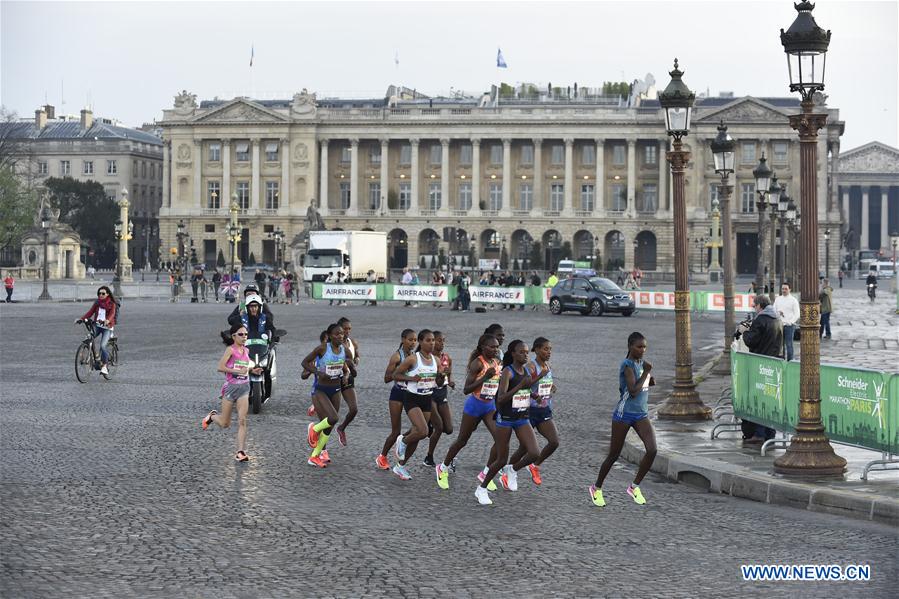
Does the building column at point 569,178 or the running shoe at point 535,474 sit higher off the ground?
the building column at point 569,178

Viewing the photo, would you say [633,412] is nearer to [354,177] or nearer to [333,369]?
[333,369]

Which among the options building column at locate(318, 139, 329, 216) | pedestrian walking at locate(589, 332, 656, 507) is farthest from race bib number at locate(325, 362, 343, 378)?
building column at locate(318, 139, 329, 216)

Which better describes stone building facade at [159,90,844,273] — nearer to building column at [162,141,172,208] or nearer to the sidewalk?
building column at [162,141,172,208]

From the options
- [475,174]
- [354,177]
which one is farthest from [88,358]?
[354,177]

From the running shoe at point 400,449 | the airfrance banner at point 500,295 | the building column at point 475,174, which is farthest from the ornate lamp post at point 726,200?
the building column at point 475,174

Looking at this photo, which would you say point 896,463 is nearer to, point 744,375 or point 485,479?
point 744,375

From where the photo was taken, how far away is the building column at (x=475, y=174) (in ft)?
450

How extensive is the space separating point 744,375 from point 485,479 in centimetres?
521

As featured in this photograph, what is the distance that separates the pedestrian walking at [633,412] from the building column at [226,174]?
422ft

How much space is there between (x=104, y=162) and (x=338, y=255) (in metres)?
72.3

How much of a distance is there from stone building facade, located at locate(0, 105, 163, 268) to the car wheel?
91.3 meters

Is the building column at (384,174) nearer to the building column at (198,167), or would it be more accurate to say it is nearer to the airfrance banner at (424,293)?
the building column at (198,167)

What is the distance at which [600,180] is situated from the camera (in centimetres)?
13550

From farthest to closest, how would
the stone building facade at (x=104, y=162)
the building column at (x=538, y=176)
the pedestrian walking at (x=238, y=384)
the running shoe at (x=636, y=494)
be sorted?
the stone building facade at (x=104, y=162), the building column at (x=538, y=176), the pedestrian walking at (x=238, y=384), the running shoe at (x=636, y=494)
